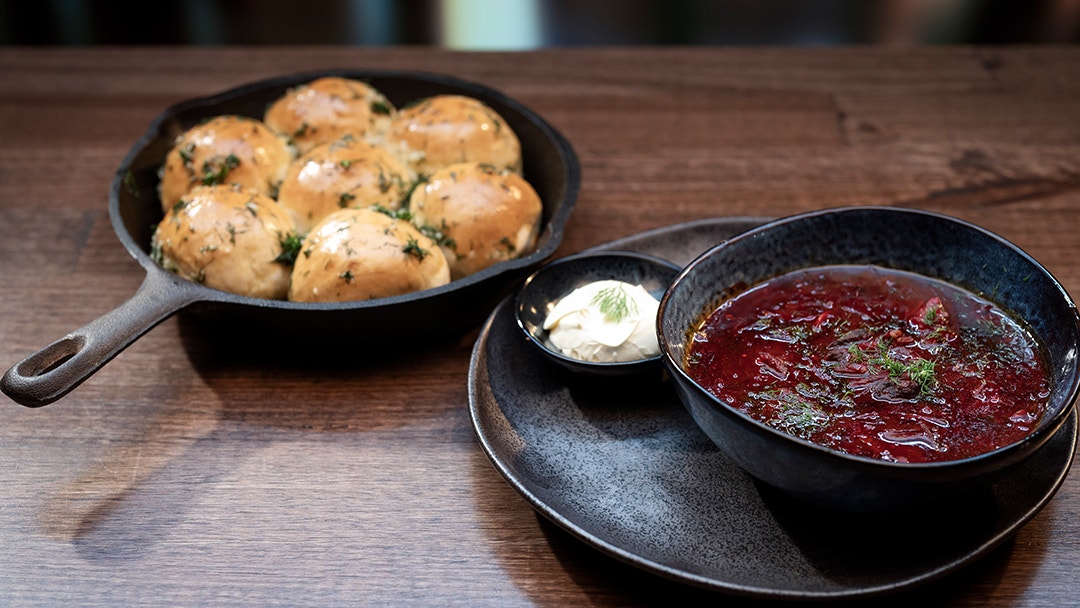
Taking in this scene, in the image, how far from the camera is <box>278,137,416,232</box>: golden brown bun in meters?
2.10

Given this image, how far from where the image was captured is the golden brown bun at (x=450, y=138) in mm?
2254

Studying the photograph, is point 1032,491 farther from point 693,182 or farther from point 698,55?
point 698,55

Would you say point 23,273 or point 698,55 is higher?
point 698,55

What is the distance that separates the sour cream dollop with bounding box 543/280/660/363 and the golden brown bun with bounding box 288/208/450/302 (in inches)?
11.0

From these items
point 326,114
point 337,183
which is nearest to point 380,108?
point 326,114

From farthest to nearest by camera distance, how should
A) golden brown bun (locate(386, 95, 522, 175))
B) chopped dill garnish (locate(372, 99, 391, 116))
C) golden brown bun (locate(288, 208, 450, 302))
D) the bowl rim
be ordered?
chopped dill garnish (locate(372, 99, 391, 116)) < golden brown bun (locate(386, 95, 522, 175)) < golden brown bun (locate(288, 208, 450, 302)) < the bowl rim

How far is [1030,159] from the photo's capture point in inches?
101

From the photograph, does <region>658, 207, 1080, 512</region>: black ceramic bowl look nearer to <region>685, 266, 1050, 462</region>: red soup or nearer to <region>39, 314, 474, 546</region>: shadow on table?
<region>685, 266, 1050, 462</region>: red soup

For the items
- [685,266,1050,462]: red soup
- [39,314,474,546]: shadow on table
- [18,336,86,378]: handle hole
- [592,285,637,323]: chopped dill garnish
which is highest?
[685,266,1050,462]: red soup

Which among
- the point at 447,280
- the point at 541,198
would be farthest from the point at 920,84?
the point at 447,280

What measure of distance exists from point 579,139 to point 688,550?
1.47m

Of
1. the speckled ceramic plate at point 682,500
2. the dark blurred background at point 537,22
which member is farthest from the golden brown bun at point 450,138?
the dark blurred background at point 537,22

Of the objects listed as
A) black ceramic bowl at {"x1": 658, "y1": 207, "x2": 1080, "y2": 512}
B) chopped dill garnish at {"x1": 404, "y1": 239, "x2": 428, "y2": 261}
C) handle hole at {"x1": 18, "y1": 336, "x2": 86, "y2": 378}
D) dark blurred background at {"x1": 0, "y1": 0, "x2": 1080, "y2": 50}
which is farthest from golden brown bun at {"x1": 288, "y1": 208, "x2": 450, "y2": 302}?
dark blurred background at {"x1": 0, "y1": 0, "x2": 1080, "y2": 50}

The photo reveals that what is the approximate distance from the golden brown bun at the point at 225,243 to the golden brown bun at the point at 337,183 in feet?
0.30
